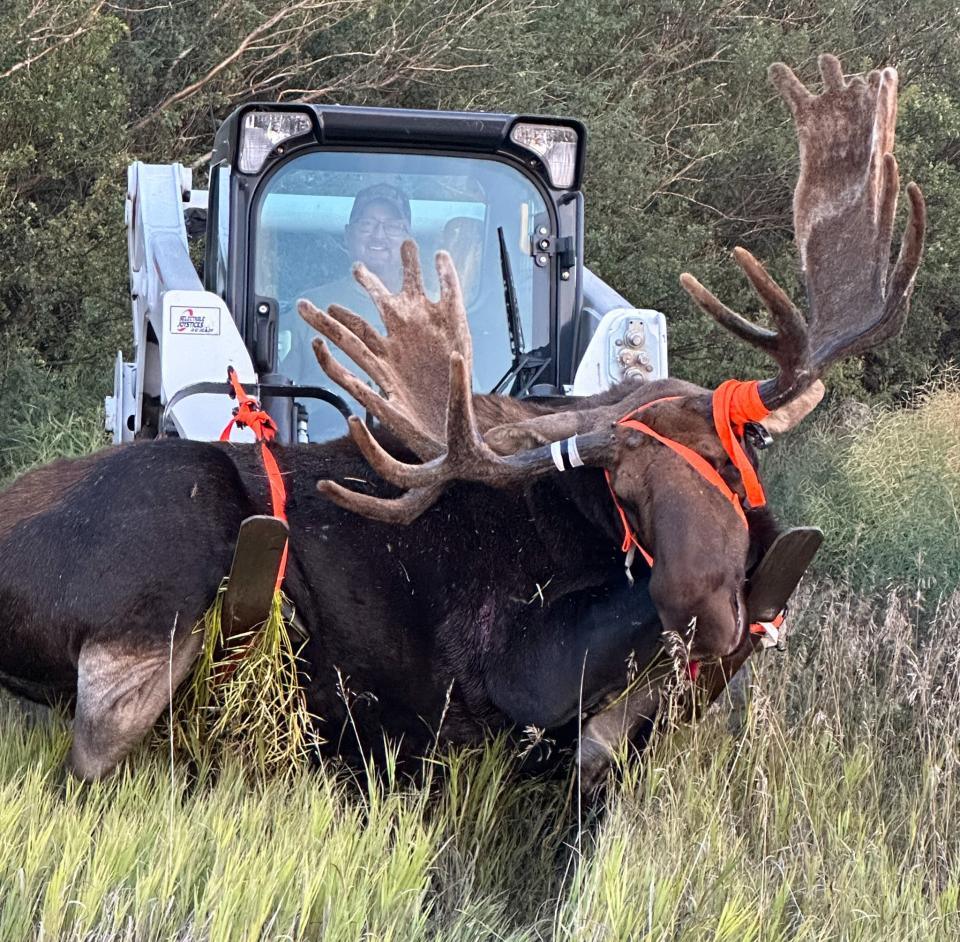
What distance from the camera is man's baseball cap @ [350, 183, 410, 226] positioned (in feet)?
20.4

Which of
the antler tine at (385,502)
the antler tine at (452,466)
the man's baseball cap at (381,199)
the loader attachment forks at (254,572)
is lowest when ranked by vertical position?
the loader attachment forks at (254,572)

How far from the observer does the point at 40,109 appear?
10.7m

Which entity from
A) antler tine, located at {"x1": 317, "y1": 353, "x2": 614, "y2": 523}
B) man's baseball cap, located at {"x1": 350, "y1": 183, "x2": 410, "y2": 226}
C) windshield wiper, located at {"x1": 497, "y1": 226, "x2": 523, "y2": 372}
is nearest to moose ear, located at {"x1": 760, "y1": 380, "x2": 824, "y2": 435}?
antler tine, located at {"x1": 317, "y1": 353, "x2": 614, "y2": 523}

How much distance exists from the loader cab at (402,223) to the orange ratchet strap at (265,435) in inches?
35.1

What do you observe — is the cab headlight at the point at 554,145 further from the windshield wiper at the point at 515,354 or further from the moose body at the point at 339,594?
the moose body at the point at 339,594

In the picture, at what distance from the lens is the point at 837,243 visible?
14.1ft

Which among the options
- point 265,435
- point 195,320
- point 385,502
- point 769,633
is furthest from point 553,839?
point 195,320

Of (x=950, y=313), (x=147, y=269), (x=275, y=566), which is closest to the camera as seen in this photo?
(x=275, y=566)

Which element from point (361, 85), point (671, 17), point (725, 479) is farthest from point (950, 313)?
point (725, 479)

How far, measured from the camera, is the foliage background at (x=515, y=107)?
11156mm

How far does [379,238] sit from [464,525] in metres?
2.12

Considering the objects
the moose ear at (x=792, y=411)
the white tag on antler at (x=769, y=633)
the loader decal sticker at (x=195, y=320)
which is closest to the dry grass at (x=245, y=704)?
the white tag on antler at (x=769, y=633)

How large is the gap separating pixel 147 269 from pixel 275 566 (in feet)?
10.7

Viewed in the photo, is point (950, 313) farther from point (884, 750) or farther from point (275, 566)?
point (275, 566)
